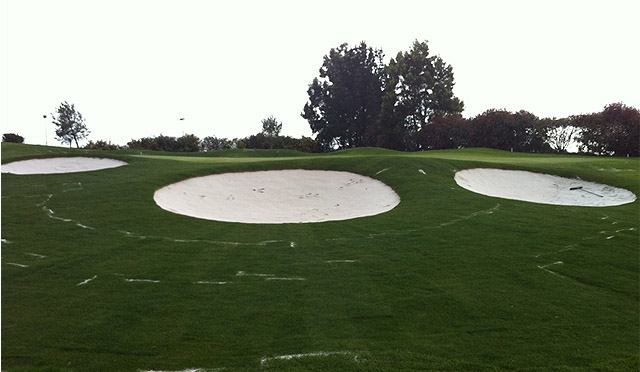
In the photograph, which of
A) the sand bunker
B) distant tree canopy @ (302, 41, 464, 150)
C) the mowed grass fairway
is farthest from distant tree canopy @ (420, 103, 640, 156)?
the mowed grass fairway

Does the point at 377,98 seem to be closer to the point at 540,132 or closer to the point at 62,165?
the point at 540,132

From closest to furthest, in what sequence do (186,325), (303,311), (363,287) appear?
1. (186,325)
2. (303,311)
3. (363,287)

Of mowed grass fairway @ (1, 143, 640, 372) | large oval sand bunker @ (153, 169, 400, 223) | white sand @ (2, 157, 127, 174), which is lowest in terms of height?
mowed grass fairway @ (1, 143, 640, 372)

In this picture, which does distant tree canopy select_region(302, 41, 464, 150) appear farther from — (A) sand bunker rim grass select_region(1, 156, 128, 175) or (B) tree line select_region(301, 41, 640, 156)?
(A) sand bunker rim grass select_region(1, 156, 128, 175)

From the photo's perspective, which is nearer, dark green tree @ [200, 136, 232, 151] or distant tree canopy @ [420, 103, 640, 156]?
→ distant tree canopy @ [420, 103, 640, 156]

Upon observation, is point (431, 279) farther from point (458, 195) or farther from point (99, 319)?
point (458, 195)

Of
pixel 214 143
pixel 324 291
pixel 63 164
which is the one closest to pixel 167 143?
pixel 214 143

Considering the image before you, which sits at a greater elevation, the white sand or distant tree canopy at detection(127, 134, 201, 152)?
distant tree canopy at detection(127, 134, 201, 152)

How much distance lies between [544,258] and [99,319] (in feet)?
20.1

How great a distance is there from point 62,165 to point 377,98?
40.5m

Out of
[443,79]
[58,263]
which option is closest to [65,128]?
[443,79]

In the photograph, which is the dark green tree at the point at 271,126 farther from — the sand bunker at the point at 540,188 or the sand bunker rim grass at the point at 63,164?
the sand bunker at the point at 540,188

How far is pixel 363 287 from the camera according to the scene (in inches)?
214

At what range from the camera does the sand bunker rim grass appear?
1628 cm
